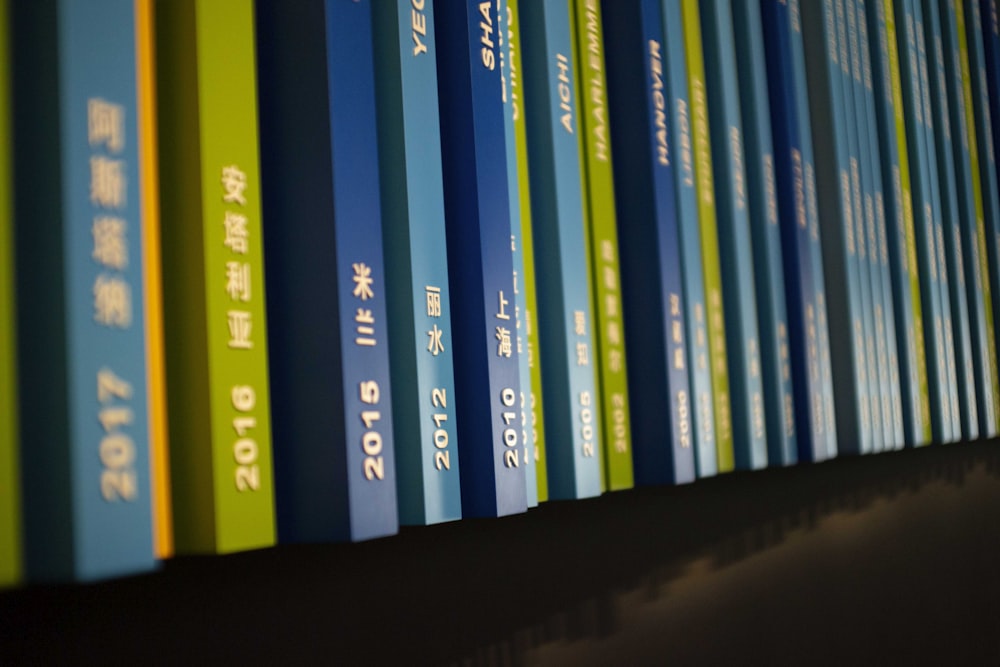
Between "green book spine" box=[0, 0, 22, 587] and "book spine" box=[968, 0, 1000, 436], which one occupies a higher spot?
"book spine" box=[968, 0, 1000, 436]

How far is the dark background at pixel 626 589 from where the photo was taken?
432mm

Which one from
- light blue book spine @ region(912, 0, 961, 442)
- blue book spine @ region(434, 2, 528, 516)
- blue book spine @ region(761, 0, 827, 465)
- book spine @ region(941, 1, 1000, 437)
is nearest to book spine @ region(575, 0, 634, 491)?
blue book spine @ region(434, 2, 528, 516)

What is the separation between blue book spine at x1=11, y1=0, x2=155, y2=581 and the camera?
25 cm

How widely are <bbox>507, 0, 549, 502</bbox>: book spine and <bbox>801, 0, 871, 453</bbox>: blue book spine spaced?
1.32ft

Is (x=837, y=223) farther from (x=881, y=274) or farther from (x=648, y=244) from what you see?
(x=648, y=244)

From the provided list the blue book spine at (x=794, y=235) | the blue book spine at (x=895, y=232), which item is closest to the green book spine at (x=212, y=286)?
the blue book spine at (x=794, y=235)

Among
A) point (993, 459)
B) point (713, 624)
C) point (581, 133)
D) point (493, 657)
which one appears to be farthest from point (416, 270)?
point (993, 459)

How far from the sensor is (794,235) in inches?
29.3

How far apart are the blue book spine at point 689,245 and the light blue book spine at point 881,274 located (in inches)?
12.4

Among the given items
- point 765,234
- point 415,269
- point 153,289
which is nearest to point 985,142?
point 765,234

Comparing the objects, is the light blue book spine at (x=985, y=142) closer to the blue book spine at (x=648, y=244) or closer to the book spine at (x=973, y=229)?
the book spine at (x=973, y=229)

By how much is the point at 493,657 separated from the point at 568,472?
0.64ft

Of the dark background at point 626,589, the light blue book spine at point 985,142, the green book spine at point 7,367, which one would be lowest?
the dark background at point 626,589

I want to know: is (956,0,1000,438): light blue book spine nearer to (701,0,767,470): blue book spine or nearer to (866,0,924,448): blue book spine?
(866,0,924,448): blue book spine
